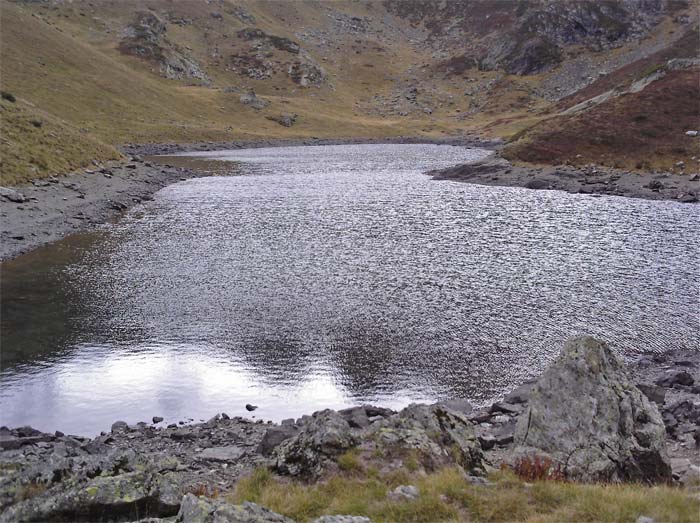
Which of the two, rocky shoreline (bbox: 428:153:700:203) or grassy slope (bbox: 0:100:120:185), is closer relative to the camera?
grassy slope (bbox: 0:100:120:185)

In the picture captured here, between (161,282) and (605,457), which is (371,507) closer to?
(605,457)

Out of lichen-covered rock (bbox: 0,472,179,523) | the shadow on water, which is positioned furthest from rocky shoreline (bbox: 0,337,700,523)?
the shadow on water

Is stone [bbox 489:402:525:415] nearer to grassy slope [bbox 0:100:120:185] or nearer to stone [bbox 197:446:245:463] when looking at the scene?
stone [bbox 197:446:245:463]

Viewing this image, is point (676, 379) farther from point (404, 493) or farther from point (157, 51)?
point (157, 51)

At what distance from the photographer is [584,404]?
1280 centimetres

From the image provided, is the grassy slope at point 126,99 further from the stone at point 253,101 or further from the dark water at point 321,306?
the dark water at point 321,306

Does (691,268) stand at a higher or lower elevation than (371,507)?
higher

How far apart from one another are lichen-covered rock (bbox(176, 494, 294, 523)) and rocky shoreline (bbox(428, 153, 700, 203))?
62345 millimetres

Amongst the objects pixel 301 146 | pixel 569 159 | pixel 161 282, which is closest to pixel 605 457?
pixel 161 282

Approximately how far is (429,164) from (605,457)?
93.2m

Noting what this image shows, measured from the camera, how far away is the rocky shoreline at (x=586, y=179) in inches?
2488

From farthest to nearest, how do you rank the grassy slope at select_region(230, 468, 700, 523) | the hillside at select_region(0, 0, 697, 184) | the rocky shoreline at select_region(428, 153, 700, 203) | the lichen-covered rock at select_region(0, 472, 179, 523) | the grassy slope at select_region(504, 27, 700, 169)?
the hillside at select_region(0, 0, 697, 184)
the grassy slope at select_region(504, 27, 700, 169)
the rocky shoreline at select_region(428, 153, 700, 203)
the lichen-covered rock at select_region(0, 472, 179, 523)
the grassy slope at select_region(230, 468, 700, 523)

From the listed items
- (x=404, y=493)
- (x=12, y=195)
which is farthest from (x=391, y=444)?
(x=12, y=195)

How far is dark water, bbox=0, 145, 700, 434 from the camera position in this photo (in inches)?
842
